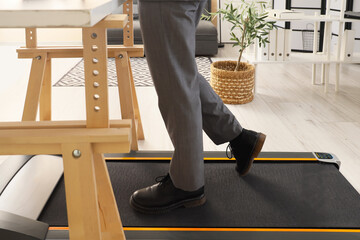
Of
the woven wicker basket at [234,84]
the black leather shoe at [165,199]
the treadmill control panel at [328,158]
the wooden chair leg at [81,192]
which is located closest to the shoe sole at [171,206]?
the black leather shoe at [165,199]

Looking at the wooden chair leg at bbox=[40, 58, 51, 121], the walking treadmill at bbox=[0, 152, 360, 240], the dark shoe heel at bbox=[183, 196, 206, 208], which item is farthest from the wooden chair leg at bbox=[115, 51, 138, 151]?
the dark shoe heel at bbox=[183, 196, 206, 208]

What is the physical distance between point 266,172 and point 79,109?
1.50 meters

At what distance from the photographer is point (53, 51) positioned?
1857mm

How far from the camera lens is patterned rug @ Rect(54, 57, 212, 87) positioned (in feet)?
11.4

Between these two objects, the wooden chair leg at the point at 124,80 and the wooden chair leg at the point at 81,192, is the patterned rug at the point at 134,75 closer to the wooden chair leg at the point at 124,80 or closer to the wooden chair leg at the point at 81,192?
the wooden chair leg at the point at 124,80

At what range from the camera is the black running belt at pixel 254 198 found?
1351 millimetres

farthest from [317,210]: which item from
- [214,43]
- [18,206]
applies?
[214,43]

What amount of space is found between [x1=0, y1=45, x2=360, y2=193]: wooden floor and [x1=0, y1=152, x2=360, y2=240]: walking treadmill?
294 millimetres

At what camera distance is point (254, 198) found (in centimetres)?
150

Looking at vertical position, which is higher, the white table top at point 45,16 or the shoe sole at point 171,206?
the white table top at point 45,16

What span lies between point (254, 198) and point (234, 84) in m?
1.50

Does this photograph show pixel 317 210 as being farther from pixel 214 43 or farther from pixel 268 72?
pixel 214 43

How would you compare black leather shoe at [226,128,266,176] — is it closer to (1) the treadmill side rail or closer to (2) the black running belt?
(2) the black running belt

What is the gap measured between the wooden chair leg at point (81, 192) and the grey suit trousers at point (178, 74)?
0.41 metres
